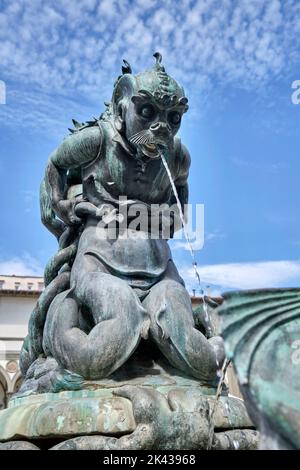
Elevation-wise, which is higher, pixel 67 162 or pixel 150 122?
pixel 150 122

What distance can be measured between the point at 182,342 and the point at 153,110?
1.50 m

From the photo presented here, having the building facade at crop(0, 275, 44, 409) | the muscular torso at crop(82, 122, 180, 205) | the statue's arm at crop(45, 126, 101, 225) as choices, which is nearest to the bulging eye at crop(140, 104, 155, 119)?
the muscular torso at crop(82, 122, 180, 205)

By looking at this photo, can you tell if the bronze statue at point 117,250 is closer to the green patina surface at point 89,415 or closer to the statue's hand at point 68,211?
the statue's hand at point 68,211

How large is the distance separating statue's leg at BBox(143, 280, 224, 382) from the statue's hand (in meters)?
1.00

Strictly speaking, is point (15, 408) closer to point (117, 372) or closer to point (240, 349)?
point (117, 372)

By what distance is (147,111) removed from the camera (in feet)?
11.9

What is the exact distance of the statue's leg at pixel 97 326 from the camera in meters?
3.06

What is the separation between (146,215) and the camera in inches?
151

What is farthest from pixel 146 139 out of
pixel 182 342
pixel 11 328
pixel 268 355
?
pixel 11 328

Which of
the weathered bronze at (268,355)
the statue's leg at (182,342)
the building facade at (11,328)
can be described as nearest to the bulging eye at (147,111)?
the statue's leg at (182,342)

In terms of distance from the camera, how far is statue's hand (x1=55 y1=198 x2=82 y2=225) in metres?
3.99

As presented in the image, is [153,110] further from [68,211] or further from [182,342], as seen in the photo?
[182,342]

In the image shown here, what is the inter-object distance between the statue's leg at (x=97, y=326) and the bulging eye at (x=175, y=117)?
1.13m
